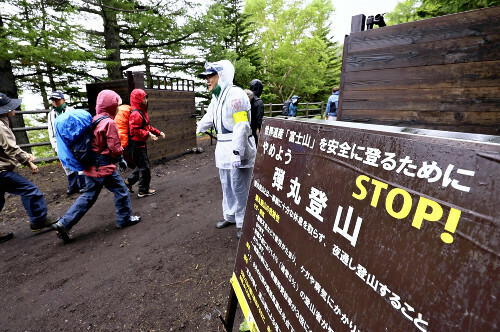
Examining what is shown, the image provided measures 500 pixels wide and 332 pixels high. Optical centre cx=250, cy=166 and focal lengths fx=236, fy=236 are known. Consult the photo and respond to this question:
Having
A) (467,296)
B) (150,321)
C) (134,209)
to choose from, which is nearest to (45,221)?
(134,209)

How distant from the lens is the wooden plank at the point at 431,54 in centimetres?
204

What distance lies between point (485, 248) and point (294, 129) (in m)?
0.87

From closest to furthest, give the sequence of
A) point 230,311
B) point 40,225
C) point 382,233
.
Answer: point 382,233, point 230,311, point 40,225

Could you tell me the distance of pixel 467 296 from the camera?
1.76 feet

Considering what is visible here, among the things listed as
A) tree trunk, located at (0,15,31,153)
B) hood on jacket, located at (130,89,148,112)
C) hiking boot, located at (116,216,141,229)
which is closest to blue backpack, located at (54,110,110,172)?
hiking boot, located at (116,216,141,229)

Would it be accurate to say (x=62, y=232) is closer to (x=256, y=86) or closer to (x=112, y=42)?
(x=256, y=86)

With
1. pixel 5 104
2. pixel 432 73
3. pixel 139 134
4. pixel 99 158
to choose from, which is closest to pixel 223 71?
pixel 99 158

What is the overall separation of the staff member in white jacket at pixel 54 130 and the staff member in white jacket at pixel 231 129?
3.21m

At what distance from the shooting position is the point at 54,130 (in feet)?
16.0

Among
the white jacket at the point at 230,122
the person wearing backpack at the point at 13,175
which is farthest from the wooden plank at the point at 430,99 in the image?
the person wearing backpack at the point at 13,175

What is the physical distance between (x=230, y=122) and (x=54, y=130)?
4.25m

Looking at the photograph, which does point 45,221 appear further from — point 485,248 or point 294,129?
point 485,248

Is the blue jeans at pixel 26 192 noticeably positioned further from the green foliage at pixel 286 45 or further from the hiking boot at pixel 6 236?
the green foliage at pixel 286 45

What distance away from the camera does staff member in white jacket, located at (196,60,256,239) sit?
281 centimetres
